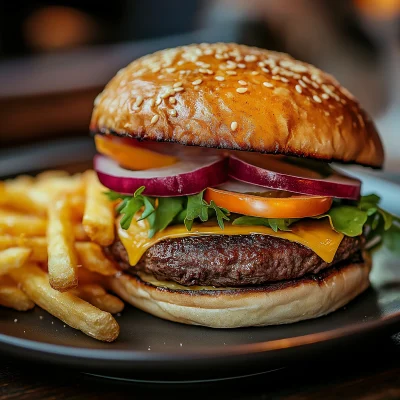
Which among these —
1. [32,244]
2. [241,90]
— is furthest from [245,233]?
[32,244]

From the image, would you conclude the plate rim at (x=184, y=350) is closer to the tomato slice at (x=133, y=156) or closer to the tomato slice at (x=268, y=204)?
the tomato slice at (x=268, y=204)

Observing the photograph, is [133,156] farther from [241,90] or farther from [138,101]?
[241,90]

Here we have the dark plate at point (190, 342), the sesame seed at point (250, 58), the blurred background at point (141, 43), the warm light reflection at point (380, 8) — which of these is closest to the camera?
the dark plate at point (190, 342)

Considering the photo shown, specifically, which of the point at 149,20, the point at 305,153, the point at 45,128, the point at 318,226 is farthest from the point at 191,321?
the point at 149,20

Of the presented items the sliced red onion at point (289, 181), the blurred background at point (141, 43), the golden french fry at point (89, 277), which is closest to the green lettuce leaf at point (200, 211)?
the sliced red onion at point (289, 181)

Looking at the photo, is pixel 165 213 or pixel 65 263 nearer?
pixel 65 263

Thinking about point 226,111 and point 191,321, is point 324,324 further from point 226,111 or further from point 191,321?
point 226,111
